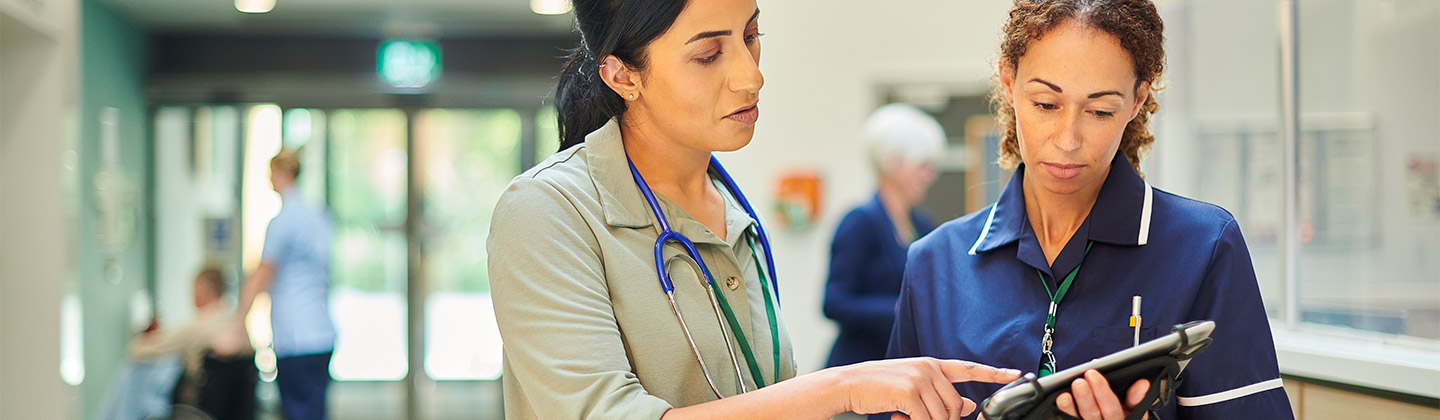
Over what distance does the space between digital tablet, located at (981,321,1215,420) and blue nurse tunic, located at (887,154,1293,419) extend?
0.49 feet

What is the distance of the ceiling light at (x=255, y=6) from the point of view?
6695 millimetres

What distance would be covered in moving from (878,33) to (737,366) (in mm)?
4512

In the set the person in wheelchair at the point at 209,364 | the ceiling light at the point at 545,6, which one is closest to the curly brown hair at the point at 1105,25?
the person in wheelchair at the point at 209,364

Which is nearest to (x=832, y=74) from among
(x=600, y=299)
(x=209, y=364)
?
(x=209, y=364)

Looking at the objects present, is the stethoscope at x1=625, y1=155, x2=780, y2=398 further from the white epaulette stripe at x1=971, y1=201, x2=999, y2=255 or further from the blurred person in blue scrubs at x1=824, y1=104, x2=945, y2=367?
the blurred person in blue scrubs at x1=824, y1=104, x2=945, y2=367

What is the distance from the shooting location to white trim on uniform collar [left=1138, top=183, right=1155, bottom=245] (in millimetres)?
1338

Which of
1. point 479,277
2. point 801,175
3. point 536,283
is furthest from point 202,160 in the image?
point 536,283

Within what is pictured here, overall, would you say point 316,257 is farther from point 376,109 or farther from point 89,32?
point 89,32

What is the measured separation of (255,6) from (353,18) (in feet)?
2.09

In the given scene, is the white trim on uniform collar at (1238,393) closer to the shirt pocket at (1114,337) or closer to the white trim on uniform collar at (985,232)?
the shirt pocket at (1114,337)

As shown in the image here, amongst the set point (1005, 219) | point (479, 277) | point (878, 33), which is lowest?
point (479, 277)

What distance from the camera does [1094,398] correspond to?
43.9 inches

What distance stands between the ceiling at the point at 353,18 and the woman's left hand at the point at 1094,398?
579cm

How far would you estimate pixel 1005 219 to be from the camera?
1.49 meters
